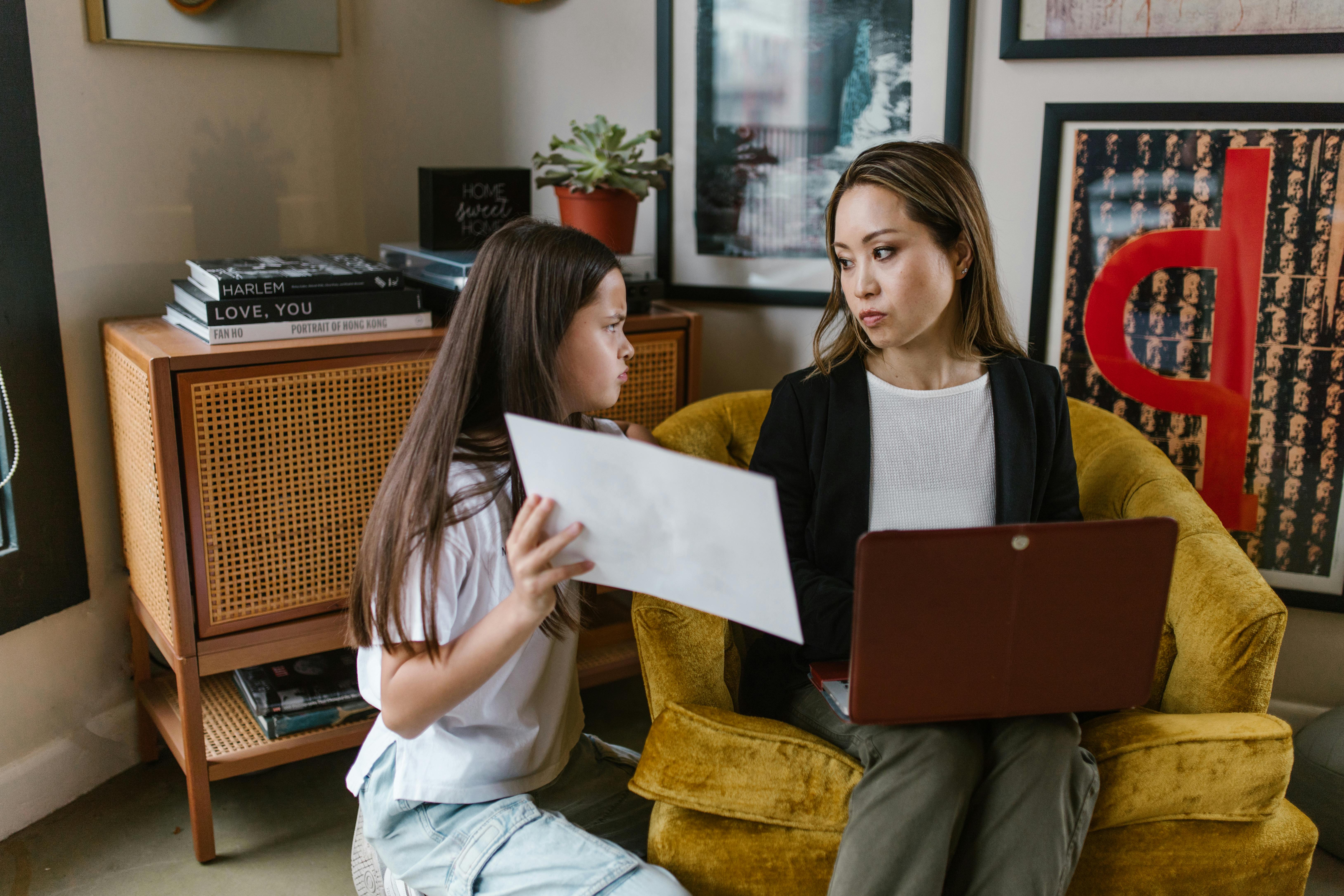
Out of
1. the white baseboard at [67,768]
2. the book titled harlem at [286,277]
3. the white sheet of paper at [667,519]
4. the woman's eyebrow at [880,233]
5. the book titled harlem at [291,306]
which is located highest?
the woman's eyebrow at [880,233]

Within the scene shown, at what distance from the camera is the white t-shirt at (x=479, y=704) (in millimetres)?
1180

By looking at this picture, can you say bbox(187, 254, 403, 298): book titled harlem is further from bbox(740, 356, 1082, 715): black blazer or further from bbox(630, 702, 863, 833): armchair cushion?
bbox(630, 702, 863, 833): armchair cushion

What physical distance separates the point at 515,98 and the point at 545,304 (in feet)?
4.19

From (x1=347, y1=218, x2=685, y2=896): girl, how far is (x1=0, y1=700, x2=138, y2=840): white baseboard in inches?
33.7

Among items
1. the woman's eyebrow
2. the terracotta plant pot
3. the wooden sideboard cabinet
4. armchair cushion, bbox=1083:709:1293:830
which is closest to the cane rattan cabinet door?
the wooden sideboard cabinet

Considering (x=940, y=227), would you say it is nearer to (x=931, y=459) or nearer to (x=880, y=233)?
(x=880, y=233)

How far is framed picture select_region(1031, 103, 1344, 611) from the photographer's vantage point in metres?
1.80

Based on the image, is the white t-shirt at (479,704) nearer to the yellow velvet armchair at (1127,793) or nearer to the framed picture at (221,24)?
the yellow velvet armchair at (1127,793)

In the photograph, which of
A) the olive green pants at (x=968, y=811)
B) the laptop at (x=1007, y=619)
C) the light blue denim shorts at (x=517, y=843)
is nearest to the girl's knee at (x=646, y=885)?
the light blue denim shorts at (x=517, y=843)

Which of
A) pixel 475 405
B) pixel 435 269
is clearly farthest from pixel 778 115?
pixel 475 405

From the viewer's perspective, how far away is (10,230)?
5.50ft

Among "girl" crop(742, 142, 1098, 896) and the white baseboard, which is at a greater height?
"girl" crop(742, 142, 1098, 896)

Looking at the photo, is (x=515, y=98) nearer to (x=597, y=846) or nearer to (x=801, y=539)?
(x=801, y=539)

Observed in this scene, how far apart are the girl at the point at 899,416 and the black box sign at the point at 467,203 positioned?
73 cm
